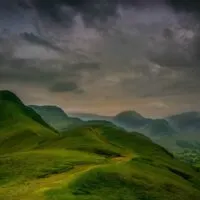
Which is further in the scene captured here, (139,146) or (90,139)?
(139,146)

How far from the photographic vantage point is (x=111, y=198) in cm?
8400

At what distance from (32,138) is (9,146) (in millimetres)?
11036

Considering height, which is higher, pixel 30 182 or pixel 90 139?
pixel 90 139

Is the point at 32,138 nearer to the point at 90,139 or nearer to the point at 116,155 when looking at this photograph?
the point at 90,139

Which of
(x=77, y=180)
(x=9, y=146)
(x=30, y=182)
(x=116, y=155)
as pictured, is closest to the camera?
(x=77, y=180)

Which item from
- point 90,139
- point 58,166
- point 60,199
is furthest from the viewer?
point 90,139

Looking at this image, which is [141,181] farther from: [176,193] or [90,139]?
[90,139]

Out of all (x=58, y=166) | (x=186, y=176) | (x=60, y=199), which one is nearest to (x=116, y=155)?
(x=186, y=176)

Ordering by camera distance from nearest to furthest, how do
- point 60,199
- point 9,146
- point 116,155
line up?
point 60,199 < point 116,155 < point 9,146

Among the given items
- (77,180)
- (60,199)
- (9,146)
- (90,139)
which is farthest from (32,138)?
(60,199)

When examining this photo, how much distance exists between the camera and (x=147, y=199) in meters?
91.6

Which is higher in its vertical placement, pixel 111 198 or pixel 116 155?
pixel 116 155

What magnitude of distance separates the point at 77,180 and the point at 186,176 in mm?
77480

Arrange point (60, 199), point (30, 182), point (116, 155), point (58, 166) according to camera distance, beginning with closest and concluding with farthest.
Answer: point (60, 199), point (30, 182), point (58, 166), point (116, 155)
